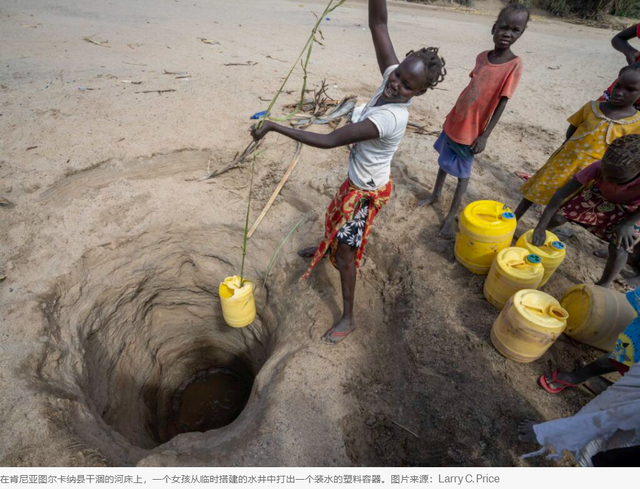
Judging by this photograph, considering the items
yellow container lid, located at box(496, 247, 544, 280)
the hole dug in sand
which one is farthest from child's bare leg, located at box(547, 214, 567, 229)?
the hole dug in sand

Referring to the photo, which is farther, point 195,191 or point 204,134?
point 204,134

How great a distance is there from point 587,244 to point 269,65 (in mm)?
5625

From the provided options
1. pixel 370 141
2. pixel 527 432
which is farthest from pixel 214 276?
pixel 527 432

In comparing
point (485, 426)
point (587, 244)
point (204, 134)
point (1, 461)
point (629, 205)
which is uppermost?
point (629, 205)

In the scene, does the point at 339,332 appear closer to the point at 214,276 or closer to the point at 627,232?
the point at 214,276

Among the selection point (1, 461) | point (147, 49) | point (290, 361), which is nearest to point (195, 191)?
point (290, 361)

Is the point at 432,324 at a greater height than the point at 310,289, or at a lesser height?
greater

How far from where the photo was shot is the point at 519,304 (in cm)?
210

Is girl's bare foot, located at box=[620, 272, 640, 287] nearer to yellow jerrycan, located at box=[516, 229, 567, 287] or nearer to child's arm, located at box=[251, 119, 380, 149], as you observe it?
yellow jerrycan, located at box=[516, 229, 567, 287]

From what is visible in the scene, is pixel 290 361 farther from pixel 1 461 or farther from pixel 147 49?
pixel 147 49

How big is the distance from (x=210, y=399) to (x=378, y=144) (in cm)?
425

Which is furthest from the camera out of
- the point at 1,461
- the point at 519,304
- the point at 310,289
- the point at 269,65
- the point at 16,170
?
the point at 269,65

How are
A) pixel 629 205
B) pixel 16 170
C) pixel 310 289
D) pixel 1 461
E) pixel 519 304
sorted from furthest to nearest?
1. pixel 16 170
2. pixel 310 289
3. pixel 629 205
4. pixel 519 304
5. pixel 1 461

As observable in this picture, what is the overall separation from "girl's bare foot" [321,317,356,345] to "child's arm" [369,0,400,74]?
5.69ft
